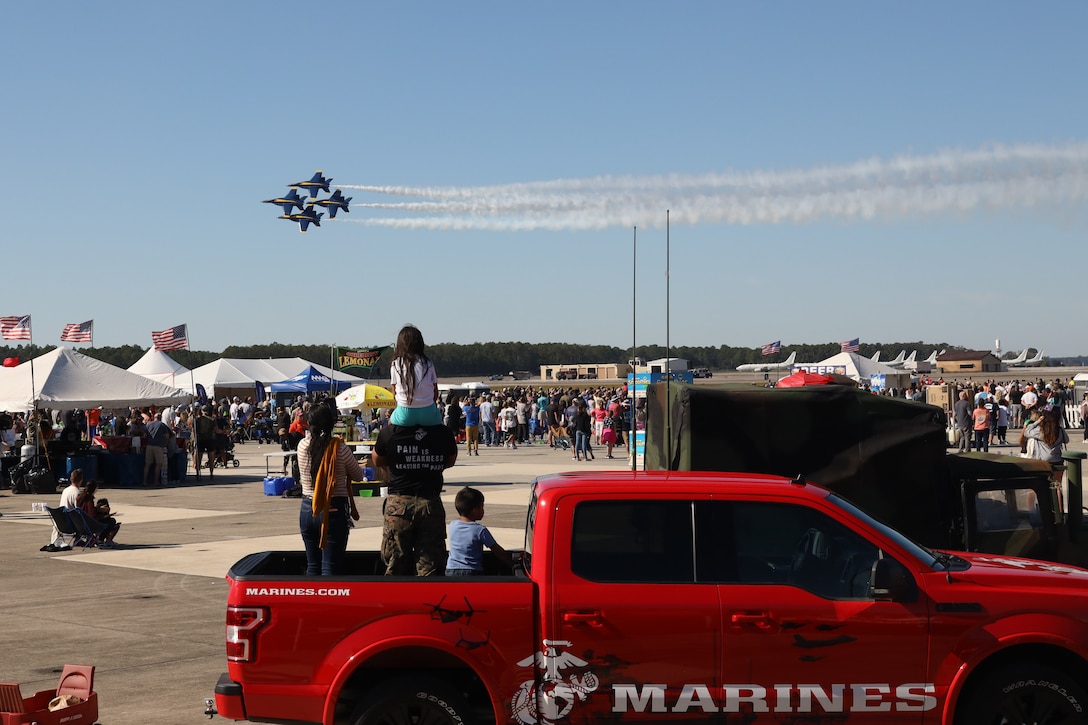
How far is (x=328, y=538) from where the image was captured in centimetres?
746

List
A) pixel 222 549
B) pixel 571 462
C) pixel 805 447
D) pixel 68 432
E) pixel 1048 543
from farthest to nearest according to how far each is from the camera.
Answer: pixel 571 462
pixel 68 432
pixel 222 549
pixel 805 447
pixel 1048 543

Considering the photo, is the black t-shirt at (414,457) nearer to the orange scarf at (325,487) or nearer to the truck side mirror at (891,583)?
the orange scarf at (325,487)

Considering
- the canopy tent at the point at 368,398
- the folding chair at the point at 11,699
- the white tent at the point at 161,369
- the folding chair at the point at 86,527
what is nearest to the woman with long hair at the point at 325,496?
the folding chair at the point at 11,699

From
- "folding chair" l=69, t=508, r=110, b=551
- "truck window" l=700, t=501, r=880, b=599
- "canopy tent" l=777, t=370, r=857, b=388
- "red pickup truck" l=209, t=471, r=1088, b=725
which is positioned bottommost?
"folding chair" l=69, t=508, r=110, b=551

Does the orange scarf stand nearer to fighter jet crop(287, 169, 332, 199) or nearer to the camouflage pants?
the camouflage pants

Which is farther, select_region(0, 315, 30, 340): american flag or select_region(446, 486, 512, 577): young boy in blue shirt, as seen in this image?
select_region(0, 315, 30, 340): american flag

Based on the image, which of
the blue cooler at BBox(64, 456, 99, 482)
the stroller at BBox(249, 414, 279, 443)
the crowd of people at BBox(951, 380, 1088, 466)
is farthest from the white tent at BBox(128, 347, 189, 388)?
the crowd of people at BBox(951, 380, 1088, 466)

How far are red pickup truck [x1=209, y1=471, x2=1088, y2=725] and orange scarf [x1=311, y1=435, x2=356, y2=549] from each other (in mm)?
1801

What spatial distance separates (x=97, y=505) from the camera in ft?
51.9

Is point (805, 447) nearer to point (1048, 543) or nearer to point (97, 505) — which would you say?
point (1048, 543)

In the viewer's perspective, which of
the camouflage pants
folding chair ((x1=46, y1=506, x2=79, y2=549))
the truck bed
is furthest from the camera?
folding chair ((x1=46, y1=506, x2=79, y2=549))

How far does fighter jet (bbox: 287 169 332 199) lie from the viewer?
167ft

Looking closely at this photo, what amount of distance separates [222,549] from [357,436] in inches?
588

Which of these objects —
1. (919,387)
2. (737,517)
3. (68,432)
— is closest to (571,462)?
(68,432)
